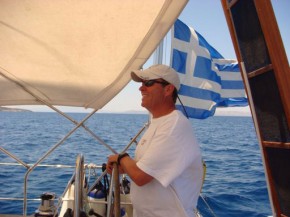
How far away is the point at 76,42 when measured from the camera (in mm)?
2764

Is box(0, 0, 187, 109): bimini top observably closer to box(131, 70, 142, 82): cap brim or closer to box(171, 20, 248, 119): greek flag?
box(131, 70, 142, 82): cap brim

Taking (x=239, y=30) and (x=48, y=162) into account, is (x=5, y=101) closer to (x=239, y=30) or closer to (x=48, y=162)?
(x=239, y=30)

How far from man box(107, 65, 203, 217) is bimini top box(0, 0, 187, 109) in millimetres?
639

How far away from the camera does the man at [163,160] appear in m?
1.72

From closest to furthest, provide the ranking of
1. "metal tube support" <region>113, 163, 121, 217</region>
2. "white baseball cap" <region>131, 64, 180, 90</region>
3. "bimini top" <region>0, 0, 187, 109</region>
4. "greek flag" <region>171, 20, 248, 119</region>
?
1. "metal tube support" <region>113, 163, 121, 217</region>
2. "white baseball cap" <region>131, 64, 180, 90</region>
3. "bimini top" <region>0, 0, 187, 109</region>
4. "greek flag" <region>171, 20, 248, 119</region>

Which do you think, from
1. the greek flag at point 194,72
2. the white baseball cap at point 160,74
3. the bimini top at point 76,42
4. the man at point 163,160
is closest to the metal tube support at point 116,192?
the man at point 163,160

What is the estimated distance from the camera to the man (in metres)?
1.72

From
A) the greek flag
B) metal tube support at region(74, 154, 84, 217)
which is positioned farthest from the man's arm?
the greek flag

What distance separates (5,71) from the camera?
3211 mm

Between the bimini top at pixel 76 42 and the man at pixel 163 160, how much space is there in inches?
25.2

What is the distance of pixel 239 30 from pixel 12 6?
158 cm

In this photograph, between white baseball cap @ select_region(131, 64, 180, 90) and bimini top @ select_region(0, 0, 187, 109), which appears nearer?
white baseball cap @ select_region(131, 64, 180, 90)

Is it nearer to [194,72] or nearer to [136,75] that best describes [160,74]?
[136,75]

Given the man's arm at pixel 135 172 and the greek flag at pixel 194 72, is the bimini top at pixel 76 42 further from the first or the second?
the greek flag at pixel 194 72
